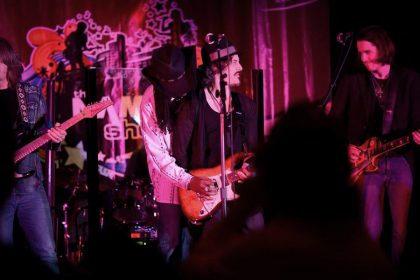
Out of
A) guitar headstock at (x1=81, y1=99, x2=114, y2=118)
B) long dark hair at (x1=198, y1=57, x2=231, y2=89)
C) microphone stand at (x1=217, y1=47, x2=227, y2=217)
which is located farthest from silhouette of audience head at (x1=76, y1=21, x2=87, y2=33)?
microphone stand at (x1=217, y1=47, x2=227, y2=217)

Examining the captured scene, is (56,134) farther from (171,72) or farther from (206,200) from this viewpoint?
(206,200)

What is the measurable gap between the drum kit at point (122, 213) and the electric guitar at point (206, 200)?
1.82 m

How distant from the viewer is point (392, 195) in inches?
197

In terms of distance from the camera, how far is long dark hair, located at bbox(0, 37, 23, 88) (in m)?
4.69

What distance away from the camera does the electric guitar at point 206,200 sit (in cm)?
457

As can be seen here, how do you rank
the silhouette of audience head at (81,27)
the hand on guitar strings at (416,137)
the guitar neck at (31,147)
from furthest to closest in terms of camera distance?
the silhouette of audience head at (81,27) < the hand on guitar strings at (416,137) < the guitar neck at (31,147)

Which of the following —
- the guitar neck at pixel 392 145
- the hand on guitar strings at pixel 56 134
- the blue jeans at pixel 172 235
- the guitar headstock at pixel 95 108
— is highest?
the guitar headstock at pixel 95 108

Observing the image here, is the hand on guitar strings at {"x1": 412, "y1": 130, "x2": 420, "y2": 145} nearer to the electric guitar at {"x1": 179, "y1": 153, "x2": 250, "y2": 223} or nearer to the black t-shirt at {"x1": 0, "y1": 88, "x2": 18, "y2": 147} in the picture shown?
the electric guitar at {"x1": 179, "y1": 153, "x2": 250, "y2": 223}

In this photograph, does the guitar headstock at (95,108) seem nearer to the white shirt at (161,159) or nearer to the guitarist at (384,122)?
the white shirt at (161,159)

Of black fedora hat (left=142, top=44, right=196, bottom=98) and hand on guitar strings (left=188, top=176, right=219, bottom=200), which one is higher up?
black fedora hat (left=142, top=44, right=196, bottom=98)

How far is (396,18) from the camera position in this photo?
616 centimetres

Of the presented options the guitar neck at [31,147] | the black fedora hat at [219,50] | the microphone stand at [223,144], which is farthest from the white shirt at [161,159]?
the guitar neck at [31,147]

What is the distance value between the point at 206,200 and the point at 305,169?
2.81 metres

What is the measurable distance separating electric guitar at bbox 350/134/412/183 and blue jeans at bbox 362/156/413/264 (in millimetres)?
48
